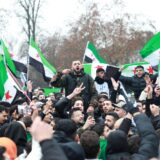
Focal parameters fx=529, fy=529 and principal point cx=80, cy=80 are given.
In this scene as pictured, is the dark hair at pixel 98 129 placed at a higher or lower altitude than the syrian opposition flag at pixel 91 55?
lower

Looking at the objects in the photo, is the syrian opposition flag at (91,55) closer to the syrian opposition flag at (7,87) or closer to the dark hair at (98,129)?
the syrian opposition flag at (7,87)

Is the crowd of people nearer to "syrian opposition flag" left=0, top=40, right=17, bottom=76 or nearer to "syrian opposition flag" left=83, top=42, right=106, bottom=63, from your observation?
"syrian opposition flag" left=0, top=40, right=17, bottom=76

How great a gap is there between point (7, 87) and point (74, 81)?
167 cm

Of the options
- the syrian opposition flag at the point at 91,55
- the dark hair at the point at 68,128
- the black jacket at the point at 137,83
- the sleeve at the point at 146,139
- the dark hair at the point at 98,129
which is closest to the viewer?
the sleeve at the point at 146,139

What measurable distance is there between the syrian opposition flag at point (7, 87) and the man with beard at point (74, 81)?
4.38 ft

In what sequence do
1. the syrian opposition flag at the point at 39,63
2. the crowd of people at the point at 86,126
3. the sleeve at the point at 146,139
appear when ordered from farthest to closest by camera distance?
1. the syrian opposition flag at the point at 39,63
2. the sleeve at the point at 146,139
3. the crowd of people at the point at 86,126

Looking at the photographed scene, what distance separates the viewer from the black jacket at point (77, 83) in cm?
984

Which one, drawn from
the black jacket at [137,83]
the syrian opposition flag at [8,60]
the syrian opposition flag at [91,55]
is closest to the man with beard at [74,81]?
the black jacket at [137,83]

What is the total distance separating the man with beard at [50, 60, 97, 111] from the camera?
9.79 metres

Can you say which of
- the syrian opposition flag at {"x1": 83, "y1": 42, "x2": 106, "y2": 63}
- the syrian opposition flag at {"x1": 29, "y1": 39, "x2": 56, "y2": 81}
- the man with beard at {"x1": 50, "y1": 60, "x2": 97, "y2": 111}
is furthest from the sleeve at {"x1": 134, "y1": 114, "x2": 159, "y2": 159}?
the syrian opposition flag at {"x1": 83, "y1": 42, "x2": 106, "y2": 63}

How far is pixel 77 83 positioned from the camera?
388 inches

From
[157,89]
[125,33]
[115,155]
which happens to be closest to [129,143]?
[115,155]

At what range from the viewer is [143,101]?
29.9 feet

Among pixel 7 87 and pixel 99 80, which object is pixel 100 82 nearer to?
pixel 99 80
